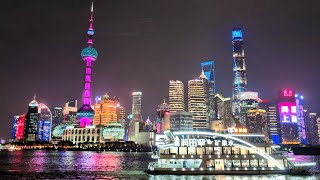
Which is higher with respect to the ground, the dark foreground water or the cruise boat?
the cruise boat

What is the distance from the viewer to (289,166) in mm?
54031

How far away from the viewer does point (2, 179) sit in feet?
172

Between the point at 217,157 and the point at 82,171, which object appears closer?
the point at 217,157

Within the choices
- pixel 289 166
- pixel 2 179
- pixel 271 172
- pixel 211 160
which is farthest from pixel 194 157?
pixel 2 179

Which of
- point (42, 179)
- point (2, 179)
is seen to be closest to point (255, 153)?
point (42, 179)

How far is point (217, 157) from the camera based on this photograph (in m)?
52.5

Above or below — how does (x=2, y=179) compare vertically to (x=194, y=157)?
below

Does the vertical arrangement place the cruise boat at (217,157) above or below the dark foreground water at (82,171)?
above

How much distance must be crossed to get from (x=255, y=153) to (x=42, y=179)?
3452 cm

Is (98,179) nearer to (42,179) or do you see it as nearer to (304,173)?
(42,179)

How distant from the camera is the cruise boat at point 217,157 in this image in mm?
52188

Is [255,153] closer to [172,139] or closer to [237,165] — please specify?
[237,165]

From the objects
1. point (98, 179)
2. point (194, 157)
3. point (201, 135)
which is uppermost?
point (201, 135)

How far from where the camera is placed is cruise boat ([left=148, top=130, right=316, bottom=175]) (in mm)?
52188
